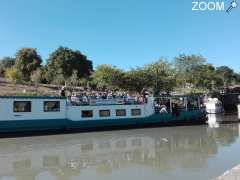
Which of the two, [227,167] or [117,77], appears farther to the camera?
[117,77]

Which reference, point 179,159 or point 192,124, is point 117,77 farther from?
point 179,159

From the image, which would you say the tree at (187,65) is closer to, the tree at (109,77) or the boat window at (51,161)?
the tree at (109,77)

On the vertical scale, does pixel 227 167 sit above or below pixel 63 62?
below

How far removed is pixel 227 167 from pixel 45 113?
15.1 metres

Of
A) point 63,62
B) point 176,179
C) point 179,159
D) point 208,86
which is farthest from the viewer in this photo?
point 63,62

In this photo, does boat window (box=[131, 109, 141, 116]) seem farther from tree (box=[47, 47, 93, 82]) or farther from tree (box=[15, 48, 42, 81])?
tree (box=[15, 48, 42, 81])

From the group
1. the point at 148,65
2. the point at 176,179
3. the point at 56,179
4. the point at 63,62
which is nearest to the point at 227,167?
the point at 176,179

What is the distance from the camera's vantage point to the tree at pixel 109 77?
5372 cm

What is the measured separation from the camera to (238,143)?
2158cm

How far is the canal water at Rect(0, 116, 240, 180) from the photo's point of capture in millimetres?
14227

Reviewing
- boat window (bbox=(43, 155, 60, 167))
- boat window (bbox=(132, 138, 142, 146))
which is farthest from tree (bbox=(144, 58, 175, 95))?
boat window (bbox=(43, 155, 60, 167))

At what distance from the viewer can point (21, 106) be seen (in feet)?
84.0

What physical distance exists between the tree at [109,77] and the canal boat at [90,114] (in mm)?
20979

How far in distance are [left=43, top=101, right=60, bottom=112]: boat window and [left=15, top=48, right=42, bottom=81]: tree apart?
50080mm
